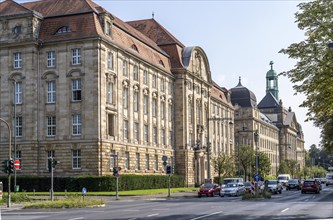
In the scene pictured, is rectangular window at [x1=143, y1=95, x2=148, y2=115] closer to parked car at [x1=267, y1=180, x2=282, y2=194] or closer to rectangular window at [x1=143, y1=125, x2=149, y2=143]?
rectangular window at [x1=143, y1=125, x2=149, y2=143]

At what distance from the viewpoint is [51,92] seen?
6056cm

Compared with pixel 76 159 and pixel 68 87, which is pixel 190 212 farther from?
pixel 68 87

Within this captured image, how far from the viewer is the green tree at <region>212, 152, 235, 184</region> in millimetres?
91062

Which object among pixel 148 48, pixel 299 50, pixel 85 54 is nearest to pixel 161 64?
pixel 148 48

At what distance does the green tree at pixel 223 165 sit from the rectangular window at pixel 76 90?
35.8 meters

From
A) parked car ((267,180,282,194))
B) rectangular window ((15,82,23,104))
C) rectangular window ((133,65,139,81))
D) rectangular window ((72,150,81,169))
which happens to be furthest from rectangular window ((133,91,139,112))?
parked car ((267,180,282,194))

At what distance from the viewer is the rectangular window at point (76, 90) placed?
196 ft

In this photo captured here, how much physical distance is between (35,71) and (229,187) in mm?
22629

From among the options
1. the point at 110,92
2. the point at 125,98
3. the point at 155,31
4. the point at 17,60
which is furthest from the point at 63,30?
the point at 155,31

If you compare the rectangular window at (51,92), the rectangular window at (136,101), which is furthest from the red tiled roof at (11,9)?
the rectangular window at (136,101)

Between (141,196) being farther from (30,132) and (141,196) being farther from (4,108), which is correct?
(4,108)

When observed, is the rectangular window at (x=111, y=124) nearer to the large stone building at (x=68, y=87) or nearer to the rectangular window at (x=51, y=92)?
the large stone building at (x=68, y=87)

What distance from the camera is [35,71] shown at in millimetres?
60625

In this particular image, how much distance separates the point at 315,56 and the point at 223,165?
65.0 m
